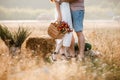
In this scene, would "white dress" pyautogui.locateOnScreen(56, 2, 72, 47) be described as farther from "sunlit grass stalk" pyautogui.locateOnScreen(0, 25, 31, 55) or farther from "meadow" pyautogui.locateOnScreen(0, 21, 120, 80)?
"sunlit grass stalk" pyautogui.locateOnScreen(0, 25, 31, 55)

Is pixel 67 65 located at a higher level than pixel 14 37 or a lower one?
lower

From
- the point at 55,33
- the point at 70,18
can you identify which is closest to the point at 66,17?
the point at 70,18

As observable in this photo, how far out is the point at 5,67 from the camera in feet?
17.9

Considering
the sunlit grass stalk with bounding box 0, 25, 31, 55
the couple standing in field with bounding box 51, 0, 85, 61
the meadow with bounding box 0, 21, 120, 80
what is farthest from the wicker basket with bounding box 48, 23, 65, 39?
the sunlit grass stalk with bounding box 0, 25, 31, 55

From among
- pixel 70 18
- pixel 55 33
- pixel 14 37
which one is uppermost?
pixel 70 18

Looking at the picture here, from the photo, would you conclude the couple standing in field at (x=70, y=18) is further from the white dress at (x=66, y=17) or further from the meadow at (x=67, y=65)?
the meadow at (x=67, y=65)

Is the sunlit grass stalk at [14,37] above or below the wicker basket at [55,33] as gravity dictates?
below

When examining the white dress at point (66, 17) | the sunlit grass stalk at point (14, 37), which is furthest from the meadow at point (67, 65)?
the white dress at point (66, 17)

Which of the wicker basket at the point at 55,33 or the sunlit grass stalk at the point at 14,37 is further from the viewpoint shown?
the sunlit grass stalk at the point at 14,37

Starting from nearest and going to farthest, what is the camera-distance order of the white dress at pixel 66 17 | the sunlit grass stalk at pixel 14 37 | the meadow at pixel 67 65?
the meadow at pixel 67 65 < the white dress at pixel 66 17 < the sunlit grass stalk at pixel 14 37

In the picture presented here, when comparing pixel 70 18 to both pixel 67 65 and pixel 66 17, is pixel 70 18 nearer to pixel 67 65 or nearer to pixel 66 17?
pixel 66 17

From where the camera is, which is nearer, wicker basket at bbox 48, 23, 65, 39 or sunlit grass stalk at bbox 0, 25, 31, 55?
wicker basket at bbox 48, 23, 65, 39

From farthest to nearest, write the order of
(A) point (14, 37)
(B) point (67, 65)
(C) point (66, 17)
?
(A) point (14, 37) < (C) point (66, 17) < (B) point (67, 65)

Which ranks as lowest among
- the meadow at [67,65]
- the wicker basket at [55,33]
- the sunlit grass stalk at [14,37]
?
the meadow at [67,65]
